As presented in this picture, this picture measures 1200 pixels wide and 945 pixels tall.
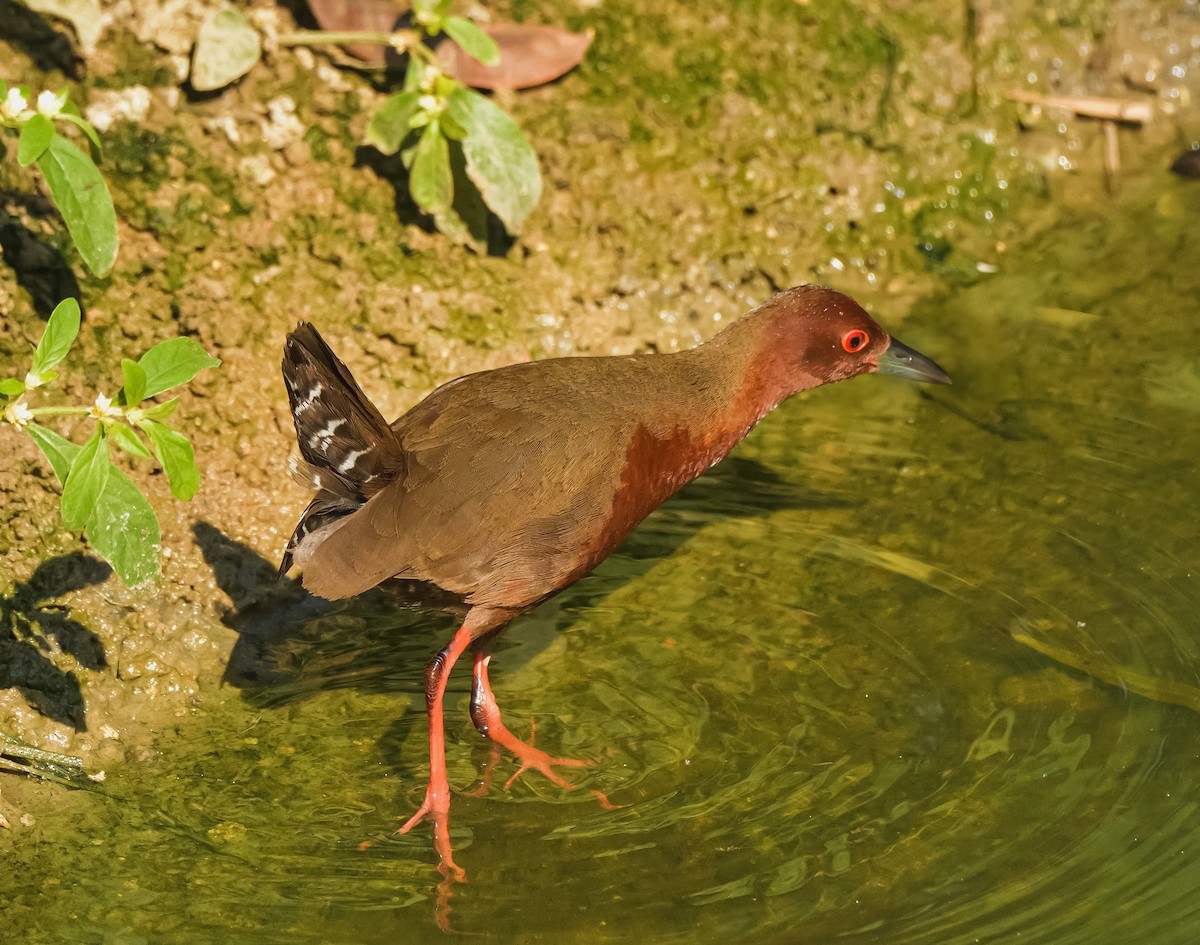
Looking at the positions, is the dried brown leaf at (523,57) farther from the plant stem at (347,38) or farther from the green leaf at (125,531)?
the green leaf at (125,531)

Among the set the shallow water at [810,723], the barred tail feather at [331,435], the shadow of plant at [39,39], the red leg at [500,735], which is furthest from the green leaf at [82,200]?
the red leg at [500,735]


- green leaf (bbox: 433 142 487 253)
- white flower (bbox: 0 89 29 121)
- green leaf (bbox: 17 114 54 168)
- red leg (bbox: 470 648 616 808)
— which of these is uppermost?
white flower (bbox: 0 89 29 121)

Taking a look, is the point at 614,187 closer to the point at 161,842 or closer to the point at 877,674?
the point at 877,674

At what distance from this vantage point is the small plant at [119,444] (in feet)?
12.9

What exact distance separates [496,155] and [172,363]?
1946mm

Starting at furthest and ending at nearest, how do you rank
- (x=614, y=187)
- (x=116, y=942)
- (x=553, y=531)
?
(x=614, y=187)
(x=553, y=531)
(x=116, y=942)

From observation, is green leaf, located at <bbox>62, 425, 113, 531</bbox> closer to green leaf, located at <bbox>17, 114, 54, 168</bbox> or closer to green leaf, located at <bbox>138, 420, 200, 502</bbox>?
green leaf, located at <bbox>138, 420, 200, 502</bbox>

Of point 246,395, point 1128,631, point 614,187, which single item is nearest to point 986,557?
point 1128,631

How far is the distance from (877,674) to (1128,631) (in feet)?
2.62

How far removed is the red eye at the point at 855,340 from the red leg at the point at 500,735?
5.37 feet

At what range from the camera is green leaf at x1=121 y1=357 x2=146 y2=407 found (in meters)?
3.90

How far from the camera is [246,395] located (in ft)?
17.6

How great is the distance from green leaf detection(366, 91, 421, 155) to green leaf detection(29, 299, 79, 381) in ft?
5.86

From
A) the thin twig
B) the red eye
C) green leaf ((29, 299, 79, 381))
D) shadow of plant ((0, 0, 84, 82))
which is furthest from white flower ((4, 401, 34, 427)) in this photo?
the thin twig
